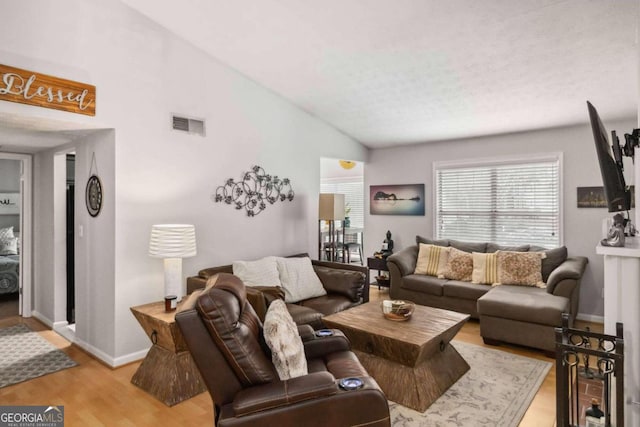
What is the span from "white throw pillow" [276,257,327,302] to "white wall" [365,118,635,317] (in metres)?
2.30

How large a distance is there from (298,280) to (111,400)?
6.38 feet

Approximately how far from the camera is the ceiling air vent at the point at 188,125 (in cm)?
372

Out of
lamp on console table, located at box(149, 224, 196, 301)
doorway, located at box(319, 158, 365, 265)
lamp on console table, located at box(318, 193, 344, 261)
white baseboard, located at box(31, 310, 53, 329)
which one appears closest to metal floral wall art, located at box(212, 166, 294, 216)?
lamp on console table, located at box(318, 193, 344, 261)

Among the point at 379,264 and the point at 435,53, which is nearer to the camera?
the point at 435,53

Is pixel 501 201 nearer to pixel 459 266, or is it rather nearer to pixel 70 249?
pixel 459 266

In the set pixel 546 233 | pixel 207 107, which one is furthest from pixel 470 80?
pixel 207 107

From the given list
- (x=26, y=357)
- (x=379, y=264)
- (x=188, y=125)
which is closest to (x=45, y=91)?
(x=188, y=125)

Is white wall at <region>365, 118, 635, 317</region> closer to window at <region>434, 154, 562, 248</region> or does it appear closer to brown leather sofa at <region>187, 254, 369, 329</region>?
window at <region>434, 154, 562, 248</region>

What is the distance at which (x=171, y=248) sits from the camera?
10.5ft

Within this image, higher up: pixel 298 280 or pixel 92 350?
pixel 298 280

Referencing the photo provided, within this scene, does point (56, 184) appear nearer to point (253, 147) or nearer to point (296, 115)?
point (253, 147)

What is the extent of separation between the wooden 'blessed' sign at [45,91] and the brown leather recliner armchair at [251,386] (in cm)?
221

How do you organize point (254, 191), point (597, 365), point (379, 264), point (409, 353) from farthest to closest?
point (379, 264) < point (254, 191) < point (409, 353) < point (597, 365)

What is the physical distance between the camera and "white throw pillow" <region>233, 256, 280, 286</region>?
379cm
